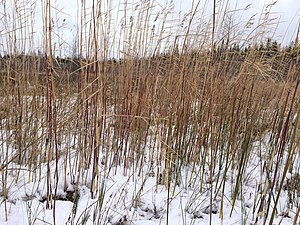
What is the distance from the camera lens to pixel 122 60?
190cm

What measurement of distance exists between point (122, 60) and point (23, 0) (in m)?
0.79

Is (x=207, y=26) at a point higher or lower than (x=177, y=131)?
higher

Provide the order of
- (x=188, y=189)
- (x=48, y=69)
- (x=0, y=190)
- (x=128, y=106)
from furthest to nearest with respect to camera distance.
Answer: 1. (x=128, y=106)
2. (x=188, y=189)
3. (x=0, y=190)
4. (x=48, y=69)

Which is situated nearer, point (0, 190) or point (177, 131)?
point (0, 190)

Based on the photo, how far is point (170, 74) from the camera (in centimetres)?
179

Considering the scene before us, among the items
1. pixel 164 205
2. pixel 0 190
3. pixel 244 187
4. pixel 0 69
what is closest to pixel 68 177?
pixel 0 190

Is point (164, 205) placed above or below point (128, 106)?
below

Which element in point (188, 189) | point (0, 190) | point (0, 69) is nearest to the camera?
point (0, 190)

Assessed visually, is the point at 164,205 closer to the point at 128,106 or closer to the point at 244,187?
the point at 244,187

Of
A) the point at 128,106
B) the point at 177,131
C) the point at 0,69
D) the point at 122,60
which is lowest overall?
the point at 177,131

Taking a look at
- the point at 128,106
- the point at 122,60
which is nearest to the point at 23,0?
the point at 122,60

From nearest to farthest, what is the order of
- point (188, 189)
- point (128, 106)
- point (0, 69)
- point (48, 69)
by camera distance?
point (48, 69) → point (188, 189) → point (0, 69) → point (128, 106)

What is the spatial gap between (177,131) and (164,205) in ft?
1.65

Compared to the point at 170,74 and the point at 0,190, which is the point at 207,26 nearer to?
the point at 170,74
